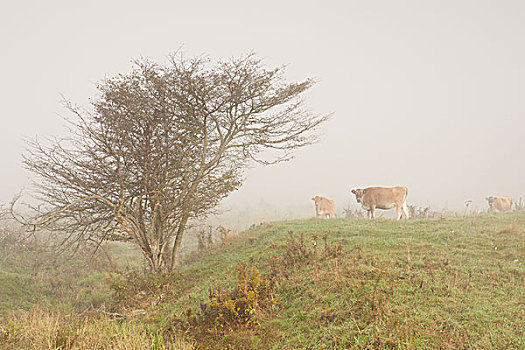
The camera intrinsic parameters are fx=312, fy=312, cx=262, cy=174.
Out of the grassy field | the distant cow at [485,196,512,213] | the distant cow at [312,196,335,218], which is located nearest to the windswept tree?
the grassy field

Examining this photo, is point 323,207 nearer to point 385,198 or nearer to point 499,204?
point 385,198

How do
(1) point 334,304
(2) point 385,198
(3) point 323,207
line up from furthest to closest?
1. (3) point 323,207
2. (2) point 385,198
3. (1) point 334,304

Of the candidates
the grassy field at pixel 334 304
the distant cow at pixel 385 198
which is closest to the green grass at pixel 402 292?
the grassy field at pixel 334 304

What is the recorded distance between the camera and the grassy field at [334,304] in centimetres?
453

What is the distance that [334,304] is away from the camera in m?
5.41

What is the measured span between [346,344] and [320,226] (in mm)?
7280

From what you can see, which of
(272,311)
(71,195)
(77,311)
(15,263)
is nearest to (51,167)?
(71,195)

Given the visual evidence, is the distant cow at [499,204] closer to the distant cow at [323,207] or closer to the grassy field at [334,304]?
the distant cow at [323,207]

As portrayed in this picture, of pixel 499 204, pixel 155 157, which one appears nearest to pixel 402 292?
pixel 155 157

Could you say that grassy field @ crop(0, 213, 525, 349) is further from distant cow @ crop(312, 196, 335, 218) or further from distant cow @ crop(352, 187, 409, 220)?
distant cow @ crop(312, 196, 335, 218)

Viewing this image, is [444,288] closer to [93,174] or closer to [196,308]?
[196,308]

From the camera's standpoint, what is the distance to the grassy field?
4.53 meters

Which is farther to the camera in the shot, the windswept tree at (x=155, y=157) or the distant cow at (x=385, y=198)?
the distant cow at (x=385, y=198)

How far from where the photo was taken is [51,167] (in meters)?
7.82
